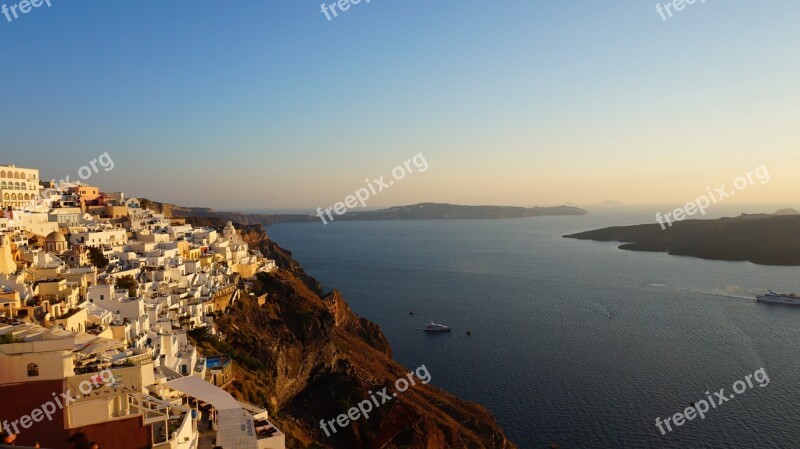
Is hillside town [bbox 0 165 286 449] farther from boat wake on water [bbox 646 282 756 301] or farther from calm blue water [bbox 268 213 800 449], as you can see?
boat wake on water [bbox 646 282 756 301]

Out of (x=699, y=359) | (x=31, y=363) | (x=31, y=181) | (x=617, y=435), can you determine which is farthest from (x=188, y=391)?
(x=699, y=359)

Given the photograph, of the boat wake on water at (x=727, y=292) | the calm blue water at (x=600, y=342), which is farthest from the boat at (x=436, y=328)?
the boat wake on water at (x=727, y=292)

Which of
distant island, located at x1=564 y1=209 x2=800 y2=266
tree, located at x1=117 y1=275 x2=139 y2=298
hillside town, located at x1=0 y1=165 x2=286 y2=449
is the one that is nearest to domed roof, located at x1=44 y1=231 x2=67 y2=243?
hillside town, located at x1=0 y1=165 x2=286 y2=449

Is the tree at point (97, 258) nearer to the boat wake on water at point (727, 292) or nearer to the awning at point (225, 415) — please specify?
the awning at point (225, 415)

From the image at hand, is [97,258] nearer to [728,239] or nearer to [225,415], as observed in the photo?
[225,415]

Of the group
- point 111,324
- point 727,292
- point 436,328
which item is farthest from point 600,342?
point 111,324

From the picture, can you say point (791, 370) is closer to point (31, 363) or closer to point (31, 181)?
point (31, 363)
